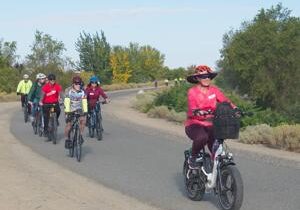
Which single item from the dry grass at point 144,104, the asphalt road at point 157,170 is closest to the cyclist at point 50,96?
the asphalt road at point 157,170

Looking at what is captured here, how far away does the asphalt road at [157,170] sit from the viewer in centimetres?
903

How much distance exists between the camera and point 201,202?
8945 mm

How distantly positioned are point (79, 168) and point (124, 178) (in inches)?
66.8

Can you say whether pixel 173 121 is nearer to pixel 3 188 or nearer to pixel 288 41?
pixel 3 188

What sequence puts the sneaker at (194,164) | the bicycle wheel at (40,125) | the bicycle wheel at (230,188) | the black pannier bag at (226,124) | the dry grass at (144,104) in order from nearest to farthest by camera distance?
1. the bicycle wheel at (230,188)
2. the black pannier bag at (226,124)
3. the sneaker at (194,164)
4. the bicycle wheel at (40,125)
5. the dry grass at (144,104)

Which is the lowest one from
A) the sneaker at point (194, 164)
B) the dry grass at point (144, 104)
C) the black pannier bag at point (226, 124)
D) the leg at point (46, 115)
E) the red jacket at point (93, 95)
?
the dry grass at point (144, 104)

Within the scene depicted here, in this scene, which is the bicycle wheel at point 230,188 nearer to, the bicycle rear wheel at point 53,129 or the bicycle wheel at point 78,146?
the bicycle wheel at point 78,146

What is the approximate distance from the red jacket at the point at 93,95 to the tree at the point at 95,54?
66.9 metres

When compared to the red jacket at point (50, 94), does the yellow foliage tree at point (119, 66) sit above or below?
below

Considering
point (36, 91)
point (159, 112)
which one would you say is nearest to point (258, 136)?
point (36, 91)

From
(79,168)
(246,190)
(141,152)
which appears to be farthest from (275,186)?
(141,152)

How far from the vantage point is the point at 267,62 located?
62531 millimetres

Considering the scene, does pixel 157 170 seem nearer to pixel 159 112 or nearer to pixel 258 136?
pixel 258 136

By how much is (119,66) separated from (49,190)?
278 feet
